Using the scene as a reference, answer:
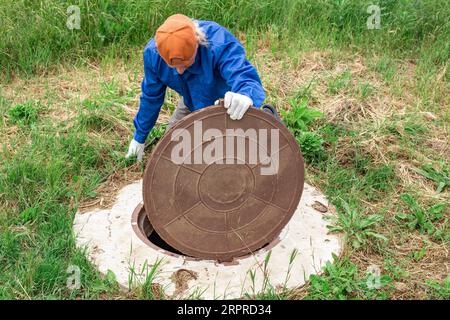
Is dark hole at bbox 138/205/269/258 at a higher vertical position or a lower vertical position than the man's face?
lower

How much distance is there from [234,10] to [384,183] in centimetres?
253

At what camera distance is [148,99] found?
3625mm

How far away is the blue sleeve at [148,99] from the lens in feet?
11.5

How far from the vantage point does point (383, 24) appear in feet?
18.5

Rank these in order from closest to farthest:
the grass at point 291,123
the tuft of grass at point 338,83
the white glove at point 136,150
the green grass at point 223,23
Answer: the grass at point 291,123, the white glove at point 136,150, the tuft of grass at point 338,83, the green grass at point 223,23

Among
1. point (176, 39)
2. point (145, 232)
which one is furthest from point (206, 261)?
point (176, 39)

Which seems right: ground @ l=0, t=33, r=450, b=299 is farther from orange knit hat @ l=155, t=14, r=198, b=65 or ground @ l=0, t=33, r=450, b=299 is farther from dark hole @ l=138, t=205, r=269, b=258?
orange knit hat @ l=155, t=14, r=198, b=65

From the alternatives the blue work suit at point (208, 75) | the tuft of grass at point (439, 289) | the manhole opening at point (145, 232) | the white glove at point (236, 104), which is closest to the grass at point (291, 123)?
the tuft of grass at point (439, 289)

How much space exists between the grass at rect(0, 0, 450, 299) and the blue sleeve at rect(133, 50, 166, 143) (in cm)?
39

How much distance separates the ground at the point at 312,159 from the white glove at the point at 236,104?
1031 mm

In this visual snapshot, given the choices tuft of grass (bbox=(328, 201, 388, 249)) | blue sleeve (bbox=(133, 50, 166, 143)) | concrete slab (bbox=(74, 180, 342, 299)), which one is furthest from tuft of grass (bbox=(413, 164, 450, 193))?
blue sleeve (bbox=(133, 50, 166, 143))

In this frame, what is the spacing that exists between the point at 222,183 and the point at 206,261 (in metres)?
0.49

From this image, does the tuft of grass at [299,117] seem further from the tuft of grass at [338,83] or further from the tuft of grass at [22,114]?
the tuft of grass at [22,114]

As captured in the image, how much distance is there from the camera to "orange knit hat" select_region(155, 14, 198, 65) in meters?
2.96
